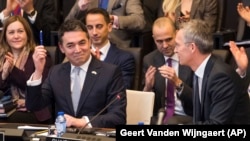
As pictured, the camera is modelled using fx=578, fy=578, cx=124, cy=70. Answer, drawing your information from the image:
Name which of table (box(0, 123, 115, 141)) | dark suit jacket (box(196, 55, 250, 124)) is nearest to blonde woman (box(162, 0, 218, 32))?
dark suit jacket (box(196, 55, 250, 124))

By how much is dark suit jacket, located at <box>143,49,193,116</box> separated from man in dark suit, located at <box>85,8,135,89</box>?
0.14m

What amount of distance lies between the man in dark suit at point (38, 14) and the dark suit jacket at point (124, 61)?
115 centimetres

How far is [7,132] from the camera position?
3109mm

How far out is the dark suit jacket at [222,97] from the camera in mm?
3373

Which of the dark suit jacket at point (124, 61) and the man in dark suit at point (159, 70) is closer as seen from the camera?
the man in dark suit at point (159, 70)

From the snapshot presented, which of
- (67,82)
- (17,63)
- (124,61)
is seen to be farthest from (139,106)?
(17,63)

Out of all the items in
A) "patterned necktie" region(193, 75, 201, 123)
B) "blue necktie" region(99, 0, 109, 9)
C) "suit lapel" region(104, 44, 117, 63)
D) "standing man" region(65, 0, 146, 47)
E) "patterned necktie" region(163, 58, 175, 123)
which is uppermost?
"blue necktie" region(99, 0, 109, 9)

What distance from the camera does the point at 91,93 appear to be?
3736mm

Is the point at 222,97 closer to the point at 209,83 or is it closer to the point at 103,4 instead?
the point at 209,83

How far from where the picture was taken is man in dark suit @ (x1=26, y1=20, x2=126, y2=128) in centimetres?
369

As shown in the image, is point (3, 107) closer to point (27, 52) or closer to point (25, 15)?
point (27, 52)

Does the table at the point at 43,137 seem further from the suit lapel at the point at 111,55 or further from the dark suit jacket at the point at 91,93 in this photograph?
the suit lapel at the point at 111,55

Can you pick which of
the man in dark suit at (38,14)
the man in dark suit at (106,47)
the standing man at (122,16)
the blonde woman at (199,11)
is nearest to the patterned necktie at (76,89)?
the man in dark suit at (106,47)

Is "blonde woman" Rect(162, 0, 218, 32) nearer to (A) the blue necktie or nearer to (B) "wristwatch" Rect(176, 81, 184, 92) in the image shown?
(A) the blue necktie
